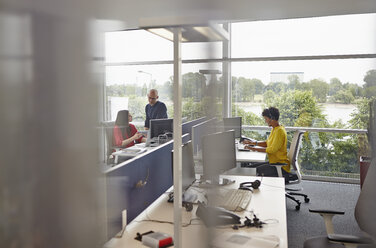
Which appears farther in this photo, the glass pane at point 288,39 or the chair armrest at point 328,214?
the glass pane at point 288,39

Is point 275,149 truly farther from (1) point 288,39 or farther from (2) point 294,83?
(1) point 288,39

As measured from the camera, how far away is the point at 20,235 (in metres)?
0.25

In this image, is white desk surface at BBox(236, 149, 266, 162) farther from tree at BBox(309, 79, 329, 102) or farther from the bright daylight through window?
tree at BBox(309, 79, 329, 102)

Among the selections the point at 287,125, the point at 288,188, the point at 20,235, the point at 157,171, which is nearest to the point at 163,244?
the point at 157,171

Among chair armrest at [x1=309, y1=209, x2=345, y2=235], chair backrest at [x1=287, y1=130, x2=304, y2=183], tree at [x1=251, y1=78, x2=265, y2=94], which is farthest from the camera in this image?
tree at [x1=251, y1=78, x2=265, y2=94]

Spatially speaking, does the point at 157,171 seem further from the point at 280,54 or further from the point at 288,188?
the point at 280,54

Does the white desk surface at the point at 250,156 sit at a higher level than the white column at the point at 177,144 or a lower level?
lower

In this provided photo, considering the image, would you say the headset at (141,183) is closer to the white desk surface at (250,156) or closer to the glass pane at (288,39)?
the white desk surface at (250,156)

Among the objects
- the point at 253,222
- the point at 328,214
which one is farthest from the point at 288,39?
the point at 253,222

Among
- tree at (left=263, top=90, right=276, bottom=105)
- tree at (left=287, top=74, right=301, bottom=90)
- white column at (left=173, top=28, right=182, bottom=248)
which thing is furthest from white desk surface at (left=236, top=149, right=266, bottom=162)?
A: white column at (left=173, top=28, right=182, bottom=248)

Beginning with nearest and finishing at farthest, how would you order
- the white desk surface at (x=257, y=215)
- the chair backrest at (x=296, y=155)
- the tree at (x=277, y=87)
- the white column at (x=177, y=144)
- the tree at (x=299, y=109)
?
the white column at (x=177, y=144) < the white desk surface at (x=257, y=215) < the chair backrest at (x=296, y=155) < the tree at (x=299, y=109) < the tree at (x=277, y=87)

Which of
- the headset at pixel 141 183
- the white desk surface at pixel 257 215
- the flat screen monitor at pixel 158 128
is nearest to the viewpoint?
the white desk surface at pixel 257 215

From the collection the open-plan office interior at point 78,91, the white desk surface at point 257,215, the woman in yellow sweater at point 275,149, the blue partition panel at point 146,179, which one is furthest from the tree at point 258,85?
the open-plan office interior at point 78,91

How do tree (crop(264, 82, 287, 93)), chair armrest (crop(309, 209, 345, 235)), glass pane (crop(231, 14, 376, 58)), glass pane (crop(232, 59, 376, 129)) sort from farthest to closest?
tree (crop(264, 82, 287, 93)) < glass pane (crop(232, 59, 376, 129)) < glass pane (crop(231, 14, 376, 58)) < chair armrest (crop(309, 209, 345, 235))
